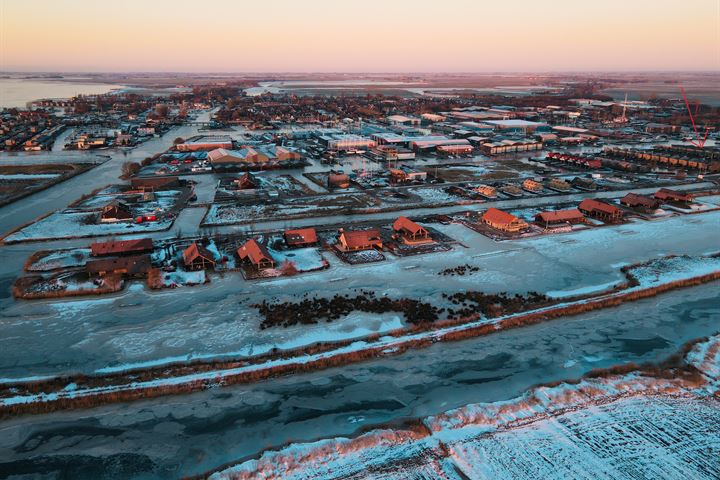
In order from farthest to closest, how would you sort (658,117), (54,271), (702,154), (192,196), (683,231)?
(658,117) < (702,154) < (192,196) < (683,231) < (54,271)

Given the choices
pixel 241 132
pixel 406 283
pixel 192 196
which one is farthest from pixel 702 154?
pixel 241 132

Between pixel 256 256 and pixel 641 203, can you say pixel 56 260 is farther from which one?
pixel 641 203

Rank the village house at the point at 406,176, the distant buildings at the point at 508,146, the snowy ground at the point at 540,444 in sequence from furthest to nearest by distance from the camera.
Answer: the distant buildings at the point at 508,146
the village house at the point at 406,176
the snowy ground at the point at 540,444

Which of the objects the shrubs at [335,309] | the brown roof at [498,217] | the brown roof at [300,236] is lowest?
the shrubs at [335,309]

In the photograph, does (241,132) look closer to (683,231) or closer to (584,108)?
(683,231)

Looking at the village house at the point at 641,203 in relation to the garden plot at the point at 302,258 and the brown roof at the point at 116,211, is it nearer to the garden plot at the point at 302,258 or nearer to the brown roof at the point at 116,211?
the garden plot at the point at 302,258

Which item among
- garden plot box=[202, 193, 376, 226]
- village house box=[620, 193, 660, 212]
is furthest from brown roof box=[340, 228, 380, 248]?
village house box=[620, 193, 660, 212]

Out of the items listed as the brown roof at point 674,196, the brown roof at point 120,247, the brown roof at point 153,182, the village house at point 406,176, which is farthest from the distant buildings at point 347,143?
the brown roof at point 120,247
